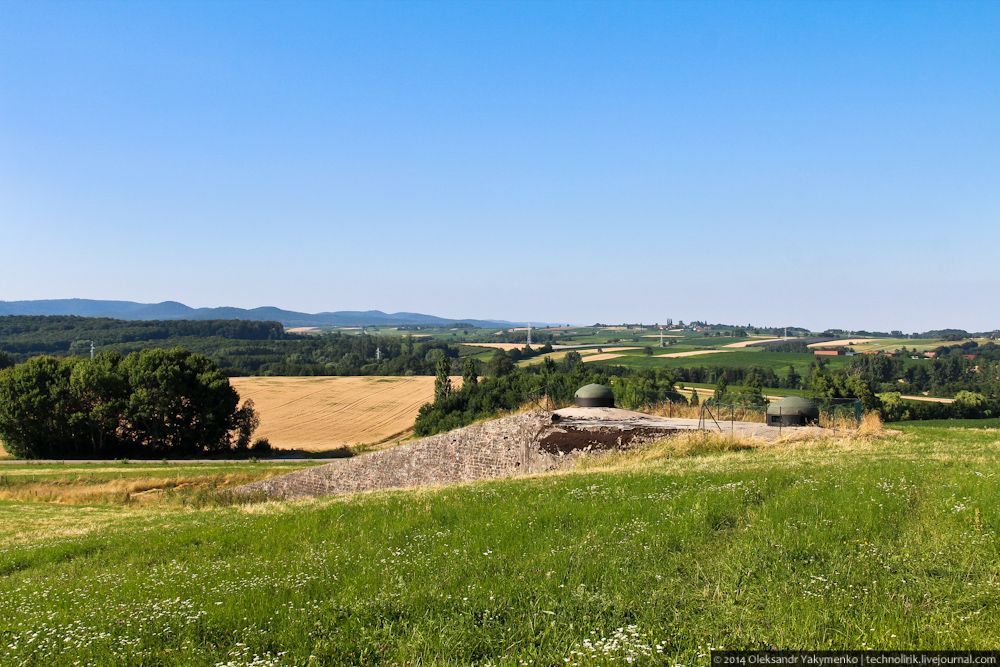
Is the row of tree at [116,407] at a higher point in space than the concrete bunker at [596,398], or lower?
lower

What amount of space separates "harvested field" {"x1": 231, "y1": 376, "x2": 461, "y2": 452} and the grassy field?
52.6m

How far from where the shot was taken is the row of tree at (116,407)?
56406 millimetres

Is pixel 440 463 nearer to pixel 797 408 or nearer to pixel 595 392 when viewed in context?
pixel 595 392

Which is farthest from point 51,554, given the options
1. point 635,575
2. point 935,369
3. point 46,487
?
point 935,369

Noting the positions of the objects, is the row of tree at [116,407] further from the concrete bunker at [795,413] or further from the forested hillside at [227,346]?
the forested hillside at [227,346]

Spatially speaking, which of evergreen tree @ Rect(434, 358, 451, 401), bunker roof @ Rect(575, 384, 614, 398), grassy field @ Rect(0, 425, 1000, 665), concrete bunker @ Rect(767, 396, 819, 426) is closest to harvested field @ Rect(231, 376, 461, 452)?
evergreen tree @ Rect(434, 358, 451, 401)

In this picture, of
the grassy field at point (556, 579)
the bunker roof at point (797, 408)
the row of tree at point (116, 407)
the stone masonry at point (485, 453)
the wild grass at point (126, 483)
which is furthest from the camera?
the row of tree at point (116, 407)

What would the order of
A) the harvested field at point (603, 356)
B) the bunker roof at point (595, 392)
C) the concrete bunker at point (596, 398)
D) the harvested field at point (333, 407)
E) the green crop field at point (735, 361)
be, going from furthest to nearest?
the harvested field at point (603, 356) < the green crop field at point (735, 361) < the harvested field at point (333, 407) < the bunker roof at point (595, 392) < the concrete bunker at point (596, 398)

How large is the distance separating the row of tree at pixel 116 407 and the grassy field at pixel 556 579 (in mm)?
50511

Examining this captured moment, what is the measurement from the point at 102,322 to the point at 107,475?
7192 inches

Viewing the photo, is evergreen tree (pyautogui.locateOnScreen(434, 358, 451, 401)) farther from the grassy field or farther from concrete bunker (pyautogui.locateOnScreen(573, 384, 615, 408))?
the grassy field

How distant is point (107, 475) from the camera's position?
128 ft

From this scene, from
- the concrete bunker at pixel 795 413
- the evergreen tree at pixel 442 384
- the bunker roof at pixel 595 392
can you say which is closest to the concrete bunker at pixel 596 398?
the bunker roof at pixel 595 392

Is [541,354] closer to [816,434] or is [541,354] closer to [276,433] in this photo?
[276,433]
